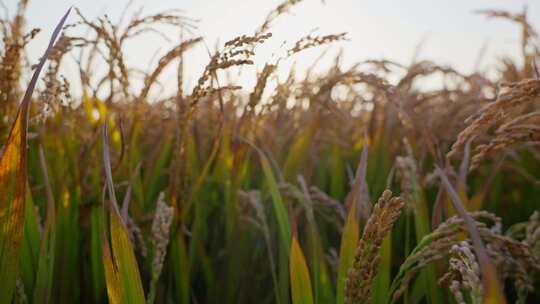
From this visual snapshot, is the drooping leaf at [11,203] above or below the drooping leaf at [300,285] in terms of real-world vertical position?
above

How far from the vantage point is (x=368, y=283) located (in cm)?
85

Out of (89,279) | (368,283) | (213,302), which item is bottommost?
(213,302)

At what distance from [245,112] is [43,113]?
1.81ft

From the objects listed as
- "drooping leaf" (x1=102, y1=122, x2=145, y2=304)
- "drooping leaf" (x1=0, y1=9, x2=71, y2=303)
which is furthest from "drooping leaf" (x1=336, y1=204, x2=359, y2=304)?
"drooping leaf" (x1=0, y1=9, x2=71, y2=303)

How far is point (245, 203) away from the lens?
1767mm

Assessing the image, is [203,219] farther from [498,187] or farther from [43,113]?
[498,187]

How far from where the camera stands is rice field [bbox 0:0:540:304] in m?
1.00

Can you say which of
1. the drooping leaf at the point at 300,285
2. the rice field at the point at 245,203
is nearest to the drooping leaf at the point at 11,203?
the rice field at the point at 245,203

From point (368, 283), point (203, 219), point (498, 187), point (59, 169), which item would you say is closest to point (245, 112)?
point (203, 219)

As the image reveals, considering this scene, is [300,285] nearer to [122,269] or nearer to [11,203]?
[122,269]

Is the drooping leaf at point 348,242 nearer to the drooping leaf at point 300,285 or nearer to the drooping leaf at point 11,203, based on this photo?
the drooping leaf at point 300,285

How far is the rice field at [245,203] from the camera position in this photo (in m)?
1.00

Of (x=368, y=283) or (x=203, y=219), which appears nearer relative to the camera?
(x=368, y=283)

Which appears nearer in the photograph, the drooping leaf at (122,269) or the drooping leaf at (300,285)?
the drooping leaf at (122,269)
